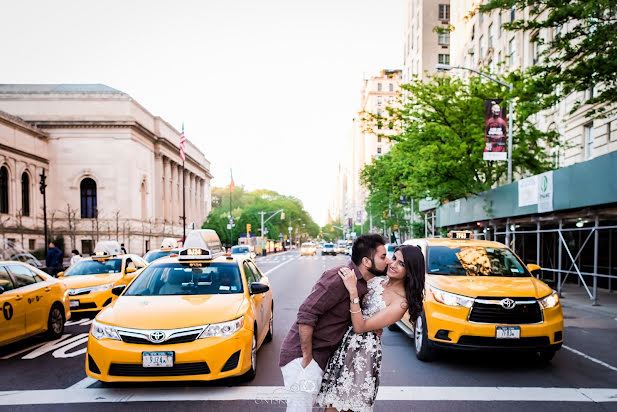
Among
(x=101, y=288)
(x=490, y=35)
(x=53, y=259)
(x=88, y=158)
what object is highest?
(x=490, y=35)

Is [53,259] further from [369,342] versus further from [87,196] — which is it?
[87,196]

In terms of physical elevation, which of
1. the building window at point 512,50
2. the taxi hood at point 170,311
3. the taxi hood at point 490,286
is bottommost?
the taxi hood at point 170,311

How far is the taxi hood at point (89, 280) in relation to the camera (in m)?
12.0

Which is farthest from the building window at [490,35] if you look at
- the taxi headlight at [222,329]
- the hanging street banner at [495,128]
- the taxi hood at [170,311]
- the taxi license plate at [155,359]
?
the taxi license plate at [155,359]

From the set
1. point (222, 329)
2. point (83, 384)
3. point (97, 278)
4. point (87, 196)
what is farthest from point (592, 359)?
point (87, 196)

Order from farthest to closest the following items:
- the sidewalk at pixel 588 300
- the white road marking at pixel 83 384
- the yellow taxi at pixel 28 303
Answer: the sidewalk at pixel 588 300 < the yellow taxi at pixel 28 303 < the white road marking at pixel 83 384

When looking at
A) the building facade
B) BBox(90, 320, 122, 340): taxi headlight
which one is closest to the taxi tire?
BBox(90, 320, 122, 340): taxi headlight

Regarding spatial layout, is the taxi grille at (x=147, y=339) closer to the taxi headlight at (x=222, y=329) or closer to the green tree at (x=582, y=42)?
the taxi headlight at (x=222, y=329)

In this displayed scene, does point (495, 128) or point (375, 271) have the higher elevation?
point (495, 128)

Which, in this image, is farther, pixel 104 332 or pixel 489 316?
pixel 489 316

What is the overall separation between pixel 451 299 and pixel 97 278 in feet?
28.5

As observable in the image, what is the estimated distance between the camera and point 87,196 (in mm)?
56375

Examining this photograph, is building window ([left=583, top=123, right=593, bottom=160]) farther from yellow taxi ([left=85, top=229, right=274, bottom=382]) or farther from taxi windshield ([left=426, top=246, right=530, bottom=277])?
yellow taxi ([left=85, top=229, right=274, bottom=382])

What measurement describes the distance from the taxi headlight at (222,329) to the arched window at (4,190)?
46.9 meters
